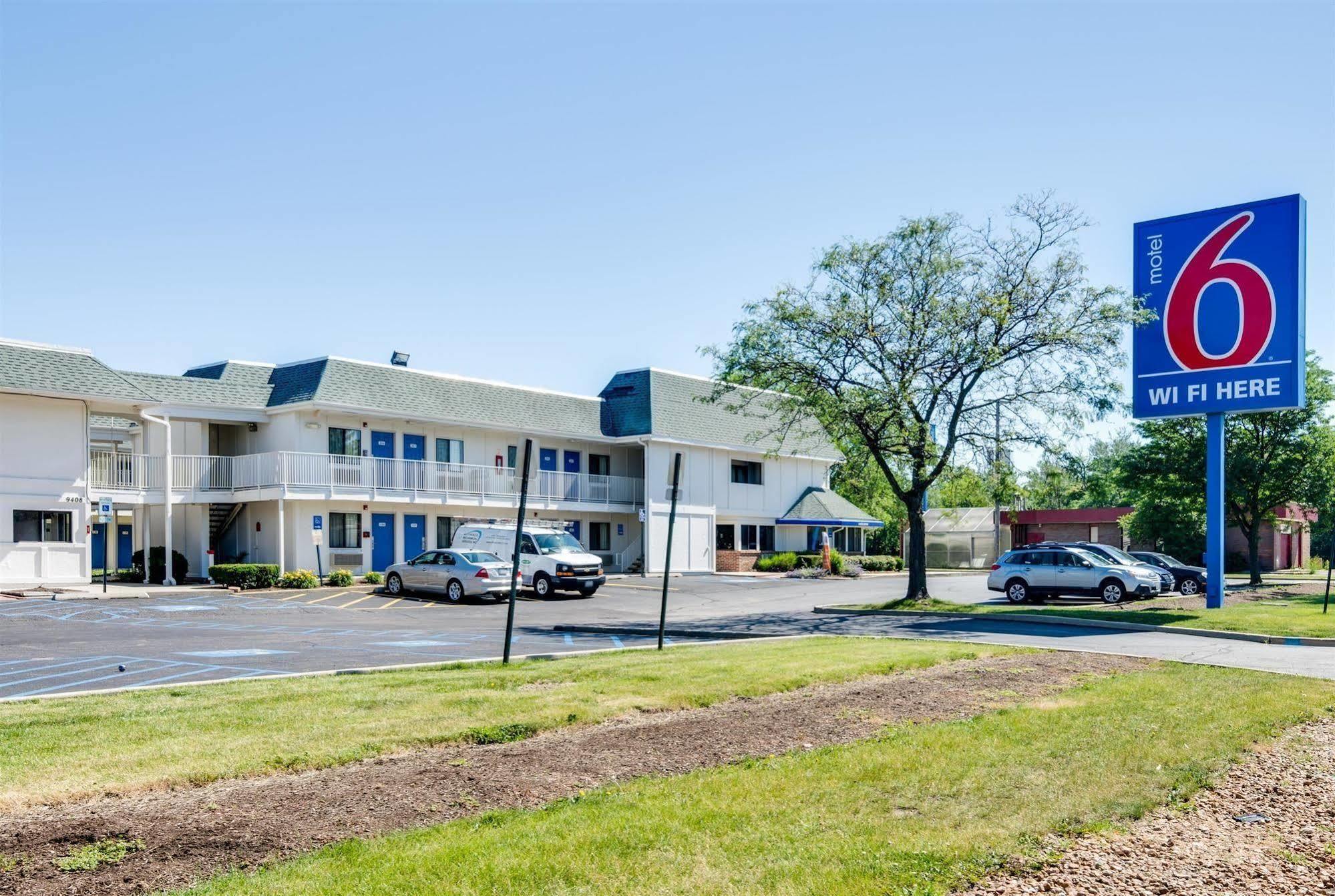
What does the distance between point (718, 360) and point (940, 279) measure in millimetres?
5984

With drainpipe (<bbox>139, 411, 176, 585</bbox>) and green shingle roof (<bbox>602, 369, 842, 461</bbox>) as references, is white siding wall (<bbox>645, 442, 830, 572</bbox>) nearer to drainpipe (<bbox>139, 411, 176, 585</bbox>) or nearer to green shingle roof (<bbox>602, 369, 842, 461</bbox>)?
green shingle roof (<bbox>602, 369, 842, 461</bbox>)

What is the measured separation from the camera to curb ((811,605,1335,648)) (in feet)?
62.8

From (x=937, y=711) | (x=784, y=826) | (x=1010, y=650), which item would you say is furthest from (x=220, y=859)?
(x=1010, y=650)

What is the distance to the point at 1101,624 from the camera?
2209 cm

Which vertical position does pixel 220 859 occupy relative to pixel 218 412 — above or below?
below

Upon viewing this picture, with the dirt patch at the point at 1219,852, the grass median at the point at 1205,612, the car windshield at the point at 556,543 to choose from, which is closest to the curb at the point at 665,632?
the grass median at the point at 1205,612

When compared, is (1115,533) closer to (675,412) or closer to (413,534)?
(675,412)

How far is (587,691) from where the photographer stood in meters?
10.9

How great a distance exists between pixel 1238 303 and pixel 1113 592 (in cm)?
804

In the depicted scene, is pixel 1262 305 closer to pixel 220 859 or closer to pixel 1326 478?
pixel 1326 478

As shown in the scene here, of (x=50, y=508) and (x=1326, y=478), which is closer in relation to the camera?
(x=50, y=508)

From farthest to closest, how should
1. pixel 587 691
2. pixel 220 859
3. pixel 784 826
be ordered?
pixel 587 691 < pixel 784 826 < pixel 220 859

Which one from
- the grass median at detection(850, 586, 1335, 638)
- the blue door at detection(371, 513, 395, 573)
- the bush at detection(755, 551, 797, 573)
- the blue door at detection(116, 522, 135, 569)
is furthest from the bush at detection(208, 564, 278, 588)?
the bush at detection(755, 551, 797, 573)

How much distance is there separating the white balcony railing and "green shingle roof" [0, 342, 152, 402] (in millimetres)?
2656
